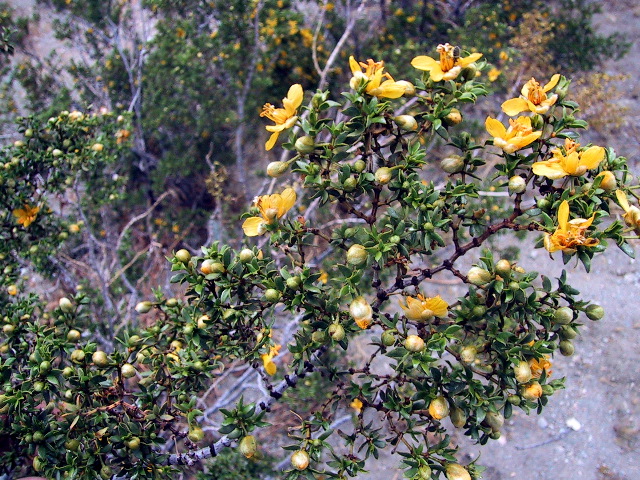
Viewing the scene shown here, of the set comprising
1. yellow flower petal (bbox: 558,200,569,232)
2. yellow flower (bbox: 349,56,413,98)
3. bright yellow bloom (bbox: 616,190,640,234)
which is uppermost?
yellow flower (bbox: 349,56,413,98)

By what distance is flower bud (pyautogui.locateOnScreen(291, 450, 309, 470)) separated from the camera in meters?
1.54

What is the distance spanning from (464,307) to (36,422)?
4.65ft

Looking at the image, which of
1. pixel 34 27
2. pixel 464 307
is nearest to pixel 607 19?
pixel 464 307

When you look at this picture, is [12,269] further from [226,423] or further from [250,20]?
[250,20]

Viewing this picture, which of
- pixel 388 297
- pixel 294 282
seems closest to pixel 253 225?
pixel 294 282

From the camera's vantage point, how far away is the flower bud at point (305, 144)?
57.3 inches

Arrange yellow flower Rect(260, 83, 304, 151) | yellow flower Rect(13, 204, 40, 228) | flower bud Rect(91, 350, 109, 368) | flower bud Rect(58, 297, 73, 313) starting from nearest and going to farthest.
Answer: yellow flower Rect(260, 83, 304, 151)
flower bud Rect(91, 350, 109, 368)
flower bud Rect(58, 297, 73, 313)
yellow flower Rect(13, 204, 40, 228)

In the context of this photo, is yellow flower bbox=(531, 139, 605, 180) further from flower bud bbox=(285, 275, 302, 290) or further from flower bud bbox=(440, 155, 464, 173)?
flower bud bbox=(285, 275, 302, 290)

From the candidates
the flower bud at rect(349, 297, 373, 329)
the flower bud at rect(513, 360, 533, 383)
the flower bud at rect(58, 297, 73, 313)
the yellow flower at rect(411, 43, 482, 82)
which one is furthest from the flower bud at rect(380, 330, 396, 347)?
the flower bud at rect(58, 297, 73, 313)

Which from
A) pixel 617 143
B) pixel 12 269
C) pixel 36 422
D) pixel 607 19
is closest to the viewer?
pixel 36 422

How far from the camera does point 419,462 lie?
1.50 metres

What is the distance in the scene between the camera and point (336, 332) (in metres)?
1.42

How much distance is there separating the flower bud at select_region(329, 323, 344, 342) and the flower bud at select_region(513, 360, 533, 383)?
0.50m

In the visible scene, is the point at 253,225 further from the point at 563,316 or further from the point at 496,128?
the point at 563,316
